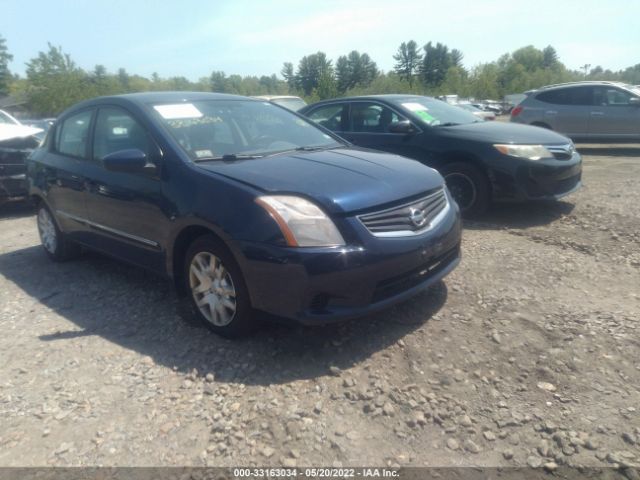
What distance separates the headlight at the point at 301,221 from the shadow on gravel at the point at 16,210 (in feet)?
21.0

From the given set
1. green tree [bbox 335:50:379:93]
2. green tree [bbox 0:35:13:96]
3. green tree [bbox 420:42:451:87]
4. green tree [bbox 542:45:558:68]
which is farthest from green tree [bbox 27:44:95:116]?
green tree [bbox 542:45:558:68]

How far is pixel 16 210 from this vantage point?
26.6ft

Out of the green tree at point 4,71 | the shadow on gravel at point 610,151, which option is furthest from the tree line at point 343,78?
the shadow on gravel at point 610,151

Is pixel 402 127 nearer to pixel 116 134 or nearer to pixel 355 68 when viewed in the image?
pixel 116 134

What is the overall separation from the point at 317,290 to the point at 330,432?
2.46 feet

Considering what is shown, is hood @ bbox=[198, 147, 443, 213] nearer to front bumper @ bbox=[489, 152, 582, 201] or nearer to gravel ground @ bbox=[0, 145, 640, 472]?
gravel ground @ bbox=[0, 145, 640, 472]

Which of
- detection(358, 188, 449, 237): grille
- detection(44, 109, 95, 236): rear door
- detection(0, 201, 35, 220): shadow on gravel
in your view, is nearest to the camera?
detection(358, 188, 449, 237): grille

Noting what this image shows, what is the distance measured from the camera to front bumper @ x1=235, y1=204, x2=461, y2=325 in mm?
2773

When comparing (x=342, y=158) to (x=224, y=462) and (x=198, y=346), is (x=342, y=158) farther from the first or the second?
(x=224, y=462)

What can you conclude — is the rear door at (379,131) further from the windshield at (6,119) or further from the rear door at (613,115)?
the windshield at (6,119)

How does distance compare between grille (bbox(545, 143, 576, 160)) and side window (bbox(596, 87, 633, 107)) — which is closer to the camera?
grille (bbox(545, 143, 576, 160))

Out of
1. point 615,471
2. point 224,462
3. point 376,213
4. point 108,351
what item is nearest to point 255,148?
point 376,213

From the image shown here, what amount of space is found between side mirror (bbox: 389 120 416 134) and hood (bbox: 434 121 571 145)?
338 mm

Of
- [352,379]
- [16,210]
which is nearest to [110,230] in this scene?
[352,379]
